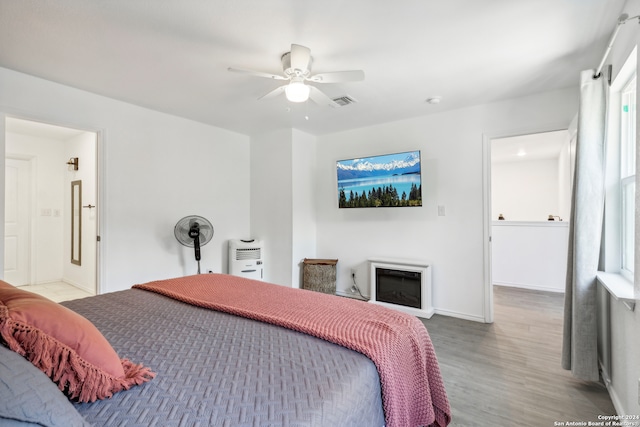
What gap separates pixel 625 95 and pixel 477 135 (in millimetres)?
1314

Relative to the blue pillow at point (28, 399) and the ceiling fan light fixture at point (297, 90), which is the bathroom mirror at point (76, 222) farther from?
the blue pillow at point (28, 399)

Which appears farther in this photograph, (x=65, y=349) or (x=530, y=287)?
(x=530, y=287)

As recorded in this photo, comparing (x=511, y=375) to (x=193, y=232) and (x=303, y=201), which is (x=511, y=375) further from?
(x=193, y=232)

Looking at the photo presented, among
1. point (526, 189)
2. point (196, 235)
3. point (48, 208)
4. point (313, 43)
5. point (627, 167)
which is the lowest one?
point (196, 235)

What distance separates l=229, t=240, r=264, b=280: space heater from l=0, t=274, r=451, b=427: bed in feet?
6.91

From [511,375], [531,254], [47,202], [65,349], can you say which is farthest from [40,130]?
[531,254]

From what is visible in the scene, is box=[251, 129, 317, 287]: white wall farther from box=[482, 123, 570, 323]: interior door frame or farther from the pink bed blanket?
box=[482, 123, 570, 323]: interior door frame

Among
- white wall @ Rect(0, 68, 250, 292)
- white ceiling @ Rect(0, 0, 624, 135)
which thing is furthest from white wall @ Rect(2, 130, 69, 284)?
white ceiling @ Rect(0, 0, 624, 135)

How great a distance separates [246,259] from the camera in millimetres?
3984

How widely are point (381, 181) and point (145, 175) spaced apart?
2712 millimetres

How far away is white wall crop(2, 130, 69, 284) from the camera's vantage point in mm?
4707

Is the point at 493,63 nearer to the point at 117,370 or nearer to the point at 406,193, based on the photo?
the point at 406,193

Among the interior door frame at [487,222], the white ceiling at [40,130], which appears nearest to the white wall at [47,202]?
the white ceiling at [40,130]

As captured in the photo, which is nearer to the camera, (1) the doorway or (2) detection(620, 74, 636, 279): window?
(2) detection(620, 74, 636, 279): window
